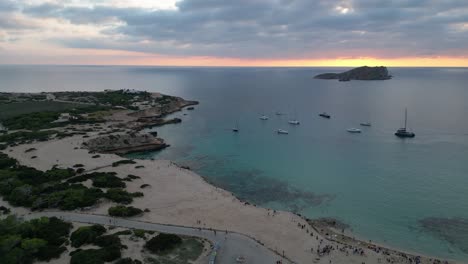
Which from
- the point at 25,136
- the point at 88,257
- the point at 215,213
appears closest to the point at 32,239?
the point at 88,257

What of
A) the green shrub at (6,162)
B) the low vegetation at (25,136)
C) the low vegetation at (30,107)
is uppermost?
the low vegetation at (30,107)

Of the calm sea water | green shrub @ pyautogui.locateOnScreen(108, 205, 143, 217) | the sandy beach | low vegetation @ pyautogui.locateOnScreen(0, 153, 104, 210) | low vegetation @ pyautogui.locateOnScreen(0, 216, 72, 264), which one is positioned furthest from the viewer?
the calm sea water

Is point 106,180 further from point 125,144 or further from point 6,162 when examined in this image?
point 125,144

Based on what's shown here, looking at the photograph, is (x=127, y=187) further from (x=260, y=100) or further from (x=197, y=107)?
(x=260, y=100)

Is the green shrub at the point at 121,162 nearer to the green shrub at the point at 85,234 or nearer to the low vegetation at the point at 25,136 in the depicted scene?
the low vegetation at the point at 25,136

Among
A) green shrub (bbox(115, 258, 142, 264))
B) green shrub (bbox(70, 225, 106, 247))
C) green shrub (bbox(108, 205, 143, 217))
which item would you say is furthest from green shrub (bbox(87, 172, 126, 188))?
green shrub (bbox(115, 258, 142, 264))

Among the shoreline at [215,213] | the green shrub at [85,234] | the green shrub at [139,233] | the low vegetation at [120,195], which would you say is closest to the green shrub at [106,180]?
the shoreline at [215,213]

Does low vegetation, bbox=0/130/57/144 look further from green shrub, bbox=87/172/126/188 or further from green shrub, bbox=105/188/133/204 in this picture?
green shrub, bbox=105/188/133/204
